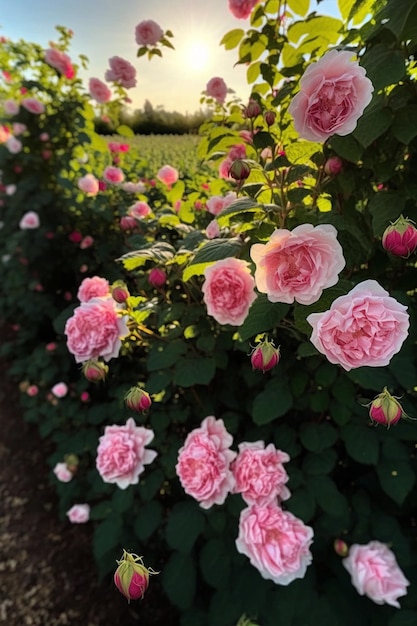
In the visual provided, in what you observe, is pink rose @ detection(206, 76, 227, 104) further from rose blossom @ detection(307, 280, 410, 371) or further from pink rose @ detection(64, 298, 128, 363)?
rose blossom @ detection(307, 280, 410, 371)

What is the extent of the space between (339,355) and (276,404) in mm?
464

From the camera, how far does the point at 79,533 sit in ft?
6.43

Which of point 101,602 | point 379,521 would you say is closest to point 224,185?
point 379,521

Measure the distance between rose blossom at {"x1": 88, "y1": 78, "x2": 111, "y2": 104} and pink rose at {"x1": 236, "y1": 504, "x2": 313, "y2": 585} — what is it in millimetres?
2018

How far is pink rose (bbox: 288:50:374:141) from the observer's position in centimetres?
64

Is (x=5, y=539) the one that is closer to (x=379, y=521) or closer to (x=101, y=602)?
(x=101, y=602)

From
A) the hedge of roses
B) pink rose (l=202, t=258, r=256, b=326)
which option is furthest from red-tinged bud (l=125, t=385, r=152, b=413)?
pink rose (l=202, t=258, r=256, b=326)

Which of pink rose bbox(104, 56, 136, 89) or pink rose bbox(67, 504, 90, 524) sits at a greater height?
pink rose bbox(104, 56, 136, 89)

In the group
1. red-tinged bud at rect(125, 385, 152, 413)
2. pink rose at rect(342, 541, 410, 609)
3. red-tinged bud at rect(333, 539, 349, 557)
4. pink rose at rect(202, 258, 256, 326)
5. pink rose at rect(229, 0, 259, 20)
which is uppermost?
pink rose at rect(229, 0, 259, 20)

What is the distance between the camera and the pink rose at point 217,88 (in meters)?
1.41

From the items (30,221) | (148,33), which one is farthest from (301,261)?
(30,221)

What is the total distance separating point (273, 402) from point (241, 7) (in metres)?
1.01

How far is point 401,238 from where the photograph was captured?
2.02ft

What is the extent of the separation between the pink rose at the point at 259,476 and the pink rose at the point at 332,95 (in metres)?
0.69
